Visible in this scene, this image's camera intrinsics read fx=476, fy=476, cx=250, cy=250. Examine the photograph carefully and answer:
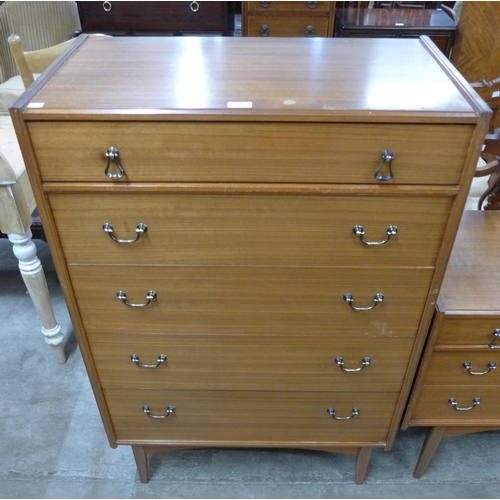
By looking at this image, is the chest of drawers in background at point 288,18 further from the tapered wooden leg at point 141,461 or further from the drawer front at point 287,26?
the tapered wooden leg at point 141,461

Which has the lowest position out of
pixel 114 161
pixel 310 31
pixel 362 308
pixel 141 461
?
pixel 141 461

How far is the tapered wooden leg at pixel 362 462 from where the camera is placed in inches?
51.0

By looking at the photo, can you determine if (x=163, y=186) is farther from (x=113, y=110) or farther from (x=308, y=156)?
(x=308, y=156)

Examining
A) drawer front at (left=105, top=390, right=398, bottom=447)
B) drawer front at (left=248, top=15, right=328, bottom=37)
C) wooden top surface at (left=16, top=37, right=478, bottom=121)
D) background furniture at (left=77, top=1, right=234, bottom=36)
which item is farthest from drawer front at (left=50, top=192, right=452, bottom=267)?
background furniture at (left=77, top=1, right=234, bottom=36)

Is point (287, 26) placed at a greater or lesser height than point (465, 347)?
greater

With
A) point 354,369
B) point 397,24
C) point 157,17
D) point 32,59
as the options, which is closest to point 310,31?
point 397,24

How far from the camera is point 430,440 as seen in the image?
4.29 feet

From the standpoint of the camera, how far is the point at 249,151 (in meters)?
0.78

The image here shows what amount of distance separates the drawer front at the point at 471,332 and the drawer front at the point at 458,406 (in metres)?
0.14

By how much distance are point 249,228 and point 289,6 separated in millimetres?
1813

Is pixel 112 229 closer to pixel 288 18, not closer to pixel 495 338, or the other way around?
pixel 495 338

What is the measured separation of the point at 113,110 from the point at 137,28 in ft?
6.60

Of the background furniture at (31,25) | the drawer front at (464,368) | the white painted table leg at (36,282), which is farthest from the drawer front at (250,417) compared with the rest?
the background furniture at (31,25)

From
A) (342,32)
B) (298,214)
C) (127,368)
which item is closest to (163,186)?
(298,214)
